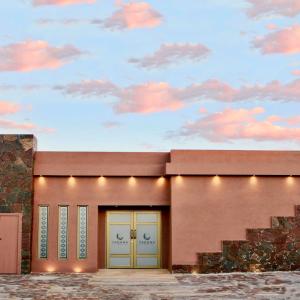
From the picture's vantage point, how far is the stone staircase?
19.6 metres

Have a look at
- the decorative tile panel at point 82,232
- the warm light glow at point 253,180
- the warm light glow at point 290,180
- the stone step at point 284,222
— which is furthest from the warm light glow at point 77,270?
the warm light glow at point 290,180

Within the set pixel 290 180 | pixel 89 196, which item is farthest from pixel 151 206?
pixel 290 180

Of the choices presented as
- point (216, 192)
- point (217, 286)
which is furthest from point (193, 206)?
point (217, 286)

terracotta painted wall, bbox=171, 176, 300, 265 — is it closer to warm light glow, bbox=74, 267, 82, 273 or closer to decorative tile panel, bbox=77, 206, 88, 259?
decorative tile panel, bbox=77, 206, 88, 259

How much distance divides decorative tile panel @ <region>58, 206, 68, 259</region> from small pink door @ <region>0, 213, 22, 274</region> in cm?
140

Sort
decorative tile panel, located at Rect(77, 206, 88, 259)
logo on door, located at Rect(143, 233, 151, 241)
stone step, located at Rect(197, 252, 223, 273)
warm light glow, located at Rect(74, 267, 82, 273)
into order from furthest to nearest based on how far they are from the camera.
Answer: logo on door, located at Rect(143, 233, 151, 241), decorative tile panel, located at Rect(77, 206, 88, 259), warm light glow, located at Rect(74, 267, 82, 273), stone step, located at Rect(197, 252, 223, 273)

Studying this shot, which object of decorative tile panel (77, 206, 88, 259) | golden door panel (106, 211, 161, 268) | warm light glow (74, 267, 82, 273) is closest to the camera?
warm light glow (74, 267, 82, 273)

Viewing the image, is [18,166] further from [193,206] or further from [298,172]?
A: [298,172]

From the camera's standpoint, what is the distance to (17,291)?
51.4 ft

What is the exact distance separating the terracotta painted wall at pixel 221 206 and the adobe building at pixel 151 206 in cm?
3

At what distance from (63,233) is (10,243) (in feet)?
6.03

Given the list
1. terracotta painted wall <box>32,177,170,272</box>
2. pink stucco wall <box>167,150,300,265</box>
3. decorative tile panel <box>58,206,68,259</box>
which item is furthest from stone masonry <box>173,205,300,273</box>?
decorative tile panel <box>58,206,68,259</box>

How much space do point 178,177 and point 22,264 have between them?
20.1 ft

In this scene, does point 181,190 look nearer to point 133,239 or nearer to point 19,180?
point 133,239
